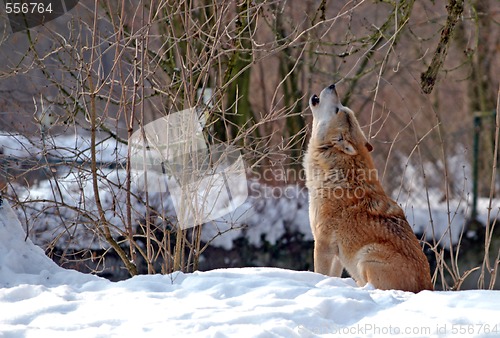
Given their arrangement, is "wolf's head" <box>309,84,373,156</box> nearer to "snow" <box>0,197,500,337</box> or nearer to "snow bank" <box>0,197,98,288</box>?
"snow" <box>0,197,500,337</box>

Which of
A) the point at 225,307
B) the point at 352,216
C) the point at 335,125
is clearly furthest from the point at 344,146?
the point at 225,307

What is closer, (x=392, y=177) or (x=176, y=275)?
(x=176, y=275)

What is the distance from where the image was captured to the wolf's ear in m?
6.00

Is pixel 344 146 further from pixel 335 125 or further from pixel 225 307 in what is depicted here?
pixel 225 307

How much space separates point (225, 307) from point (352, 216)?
6.53ft

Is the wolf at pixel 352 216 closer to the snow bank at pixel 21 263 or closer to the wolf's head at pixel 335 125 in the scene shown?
the wolf's head at pixel 335 125

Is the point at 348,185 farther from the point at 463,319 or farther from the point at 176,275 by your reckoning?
the point at 463,319

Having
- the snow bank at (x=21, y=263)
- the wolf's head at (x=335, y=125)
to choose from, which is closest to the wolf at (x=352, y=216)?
the wolf's head at (x=335, y=125)

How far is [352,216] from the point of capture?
562 cm

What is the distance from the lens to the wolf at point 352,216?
5.30 m

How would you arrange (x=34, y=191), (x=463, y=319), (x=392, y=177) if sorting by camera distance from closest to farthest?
(x=463, y=319), (x=34, y=191), (x=392, y=177)

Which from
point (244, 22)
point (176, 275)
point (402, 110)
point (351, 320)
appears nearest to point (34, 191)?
point (244, 22)

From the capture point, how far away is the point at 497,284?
10.2 metres

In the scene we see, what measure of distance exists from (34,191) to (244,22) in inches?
177
